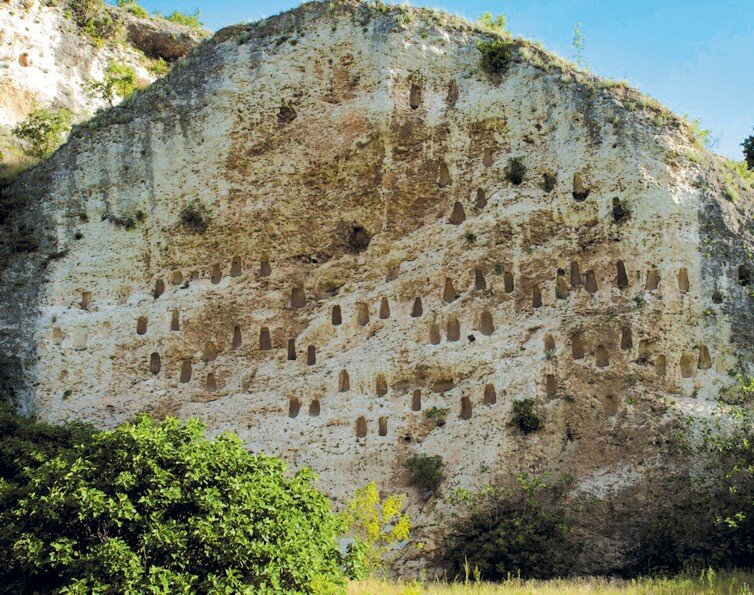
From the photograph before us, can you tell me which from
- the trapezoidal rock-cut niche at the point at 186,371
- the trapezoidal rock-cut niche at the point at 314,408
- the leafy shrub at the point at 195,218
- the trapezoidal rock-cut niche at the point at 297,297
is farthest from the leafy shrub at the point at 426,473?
the leafy shrub at the point at 195,218

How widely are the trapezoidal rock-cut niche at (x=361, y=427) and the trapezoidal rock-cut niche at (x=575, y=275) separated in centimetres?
590

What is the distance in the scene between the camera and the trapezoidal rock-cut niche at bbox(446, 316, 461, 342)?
21625mm

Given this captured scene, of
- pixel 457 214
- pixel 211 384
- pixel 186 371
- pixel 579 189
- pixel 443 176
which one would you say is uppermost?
pixel 443 176

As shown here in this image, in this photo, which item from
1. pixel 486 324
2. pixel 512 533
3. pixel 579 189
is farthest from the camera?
pixel 579 189

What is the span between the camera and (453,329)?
21.7 m

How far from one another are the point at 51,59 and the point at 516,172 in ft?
65.1

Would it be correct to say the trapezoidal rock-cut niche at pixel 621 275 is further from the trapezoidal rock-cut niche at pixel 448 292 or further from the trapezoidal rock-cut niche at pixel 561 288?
the trapezoidal rock-cut niche at pixel 448 292

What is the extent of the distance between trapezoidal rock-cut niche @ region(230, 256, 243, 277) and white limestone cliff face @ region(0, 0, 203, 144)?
12193 mm

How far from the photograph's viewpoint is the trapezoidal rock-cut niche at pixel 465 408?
20.8 meters

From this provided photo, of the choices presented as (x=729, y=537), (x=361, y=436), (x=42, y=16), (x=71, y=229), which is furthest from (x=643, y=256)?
(x=42, y=16)

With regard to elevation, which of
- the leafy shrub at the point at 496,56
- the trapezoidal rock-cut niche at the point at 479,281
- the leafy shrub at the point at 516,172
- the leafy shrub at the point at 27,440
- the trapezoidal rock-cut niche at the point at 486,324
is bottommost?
the leafy shrub at the point at 27,440

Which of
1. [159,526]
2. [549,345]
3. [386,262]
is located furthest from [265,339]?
[159,526]

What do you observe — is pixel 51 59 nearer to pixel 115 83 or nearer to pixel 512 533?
pixel 115 83

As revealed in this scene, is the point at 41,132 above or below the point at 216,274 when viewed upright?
above
